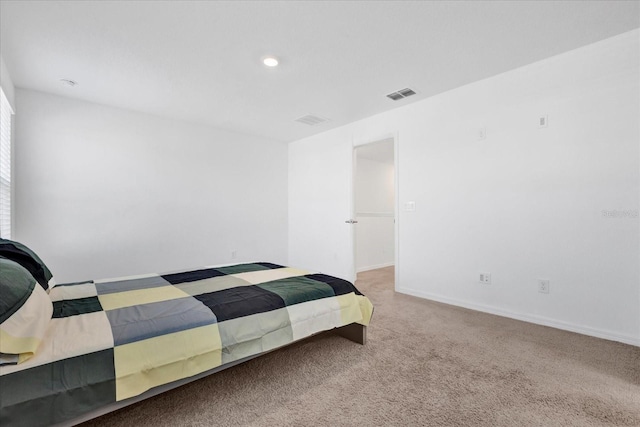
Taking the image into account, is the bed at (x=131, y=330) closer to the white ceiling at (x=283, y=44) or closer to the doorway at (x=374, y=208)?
the white ceiling at (x=283, y=44)

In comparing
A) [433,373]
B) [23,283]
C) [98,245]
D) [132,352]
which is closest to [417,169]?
[433,373]

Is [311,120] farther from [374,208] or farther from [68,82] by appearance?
[68,82]

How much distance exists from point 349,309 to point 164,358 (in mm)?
1215

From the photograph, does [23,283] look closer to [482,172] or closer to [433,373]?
[433,373]

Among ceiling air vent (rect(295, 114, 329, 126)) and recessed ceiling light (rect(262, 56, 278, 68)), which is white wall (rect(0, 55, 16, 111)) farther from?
ceiling air vent (rect(295, 114, 329, 126))

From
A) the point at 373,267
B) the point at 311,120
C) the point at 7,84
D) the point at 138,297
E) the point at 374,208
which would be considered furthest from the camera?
the point at 374,208

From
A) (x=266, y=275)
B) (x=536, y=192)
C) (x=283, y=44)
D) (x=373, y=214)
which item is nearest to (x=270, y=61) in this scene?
(x=283, y=44)

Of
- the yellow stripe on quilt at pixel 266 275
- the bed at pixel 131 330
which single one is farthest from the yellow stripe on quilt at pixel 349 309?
the yellow stripe on quilt at pixel 266 275

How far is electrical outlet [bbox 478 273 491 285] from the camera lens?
3.03m

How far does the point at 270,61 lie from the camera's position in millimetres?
2697

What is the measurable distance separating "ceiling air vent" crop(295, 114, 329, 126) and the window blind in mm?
3046

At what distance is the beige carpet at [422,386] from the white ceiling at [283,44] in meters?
2.37

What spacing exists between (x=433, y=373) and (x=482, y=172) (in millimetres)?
2111

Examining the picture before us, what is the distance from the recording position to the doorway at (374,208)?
221 inches
